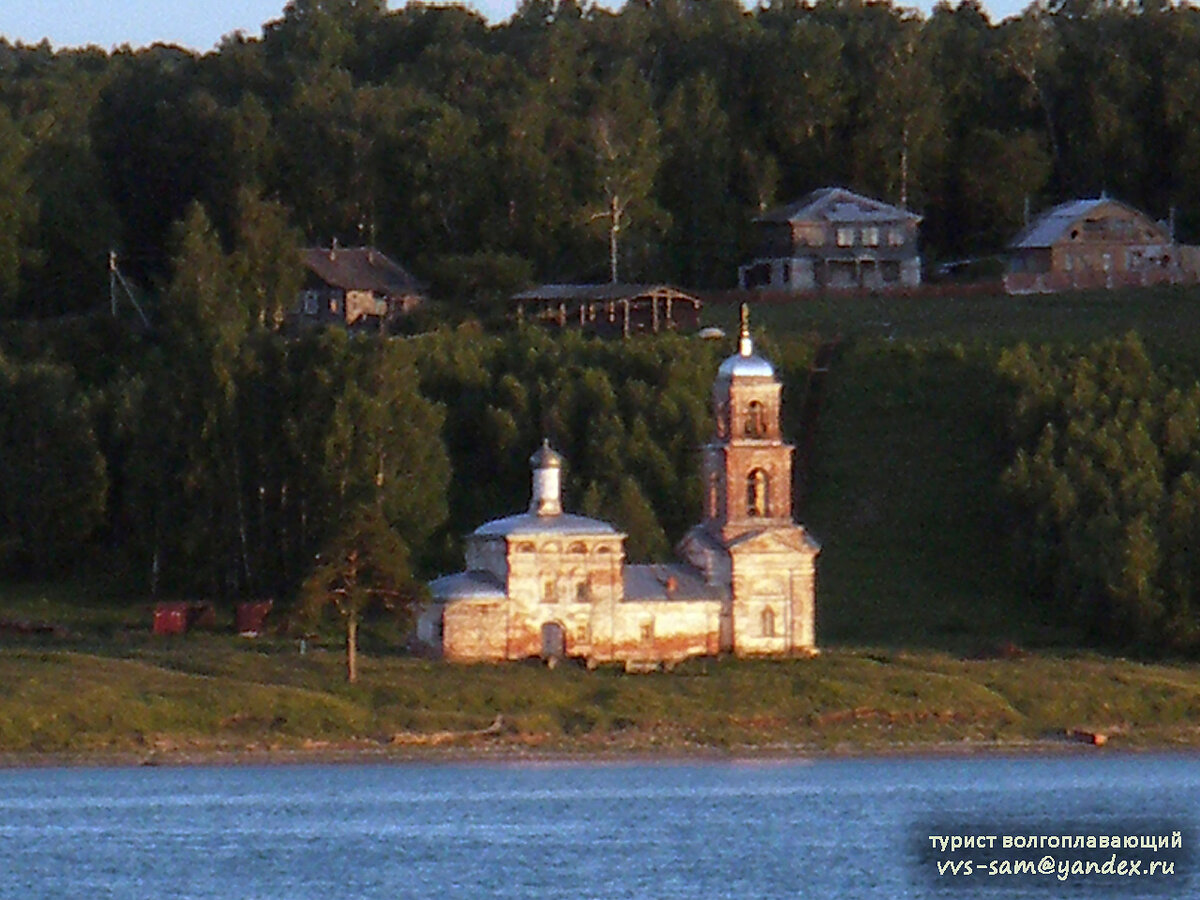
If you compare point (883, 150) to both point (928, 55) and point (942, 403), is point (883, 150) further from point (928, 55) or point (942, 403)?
point (942, 403)

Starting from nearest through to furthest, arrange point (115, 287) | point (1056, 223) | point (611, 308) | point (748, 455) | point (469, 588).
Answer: point (469, 588), point (748, 455), point (611, 308), point (115, 287), point (1056, 223)

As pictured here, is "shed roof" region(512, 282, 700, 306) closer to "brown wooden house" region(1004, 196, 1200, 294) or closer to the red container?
"brown wooden house" region(1004, 196, 1200, 294)

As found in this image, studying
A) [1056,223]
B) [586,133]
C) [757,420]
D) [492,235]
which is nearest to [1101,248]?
[1056,223]

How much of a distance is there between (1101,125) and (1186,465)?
102ft

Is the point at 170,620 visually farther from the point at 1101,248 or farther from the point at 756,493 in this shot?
the point at 1101,248

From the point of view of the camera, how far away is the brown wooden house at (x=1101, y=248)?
112 m

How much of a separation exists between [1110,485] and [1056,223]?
2805cm

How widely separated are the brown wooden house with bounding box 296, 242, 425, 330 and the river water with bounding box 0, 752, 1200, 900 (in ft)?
128

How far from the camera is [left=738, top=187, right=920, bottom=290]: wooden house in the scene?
11288cm

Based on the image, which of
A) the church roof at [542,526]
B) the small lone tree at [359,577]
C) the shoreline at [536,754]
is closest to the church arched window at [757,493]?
the church roof at [542,526]

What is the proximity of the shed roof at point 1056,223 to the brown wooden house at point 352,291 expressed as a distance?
1923cm

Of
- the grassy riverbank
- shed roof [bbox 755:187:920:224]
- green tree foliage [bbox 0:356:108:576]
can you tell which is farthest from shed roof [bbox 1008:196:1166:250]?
the grassy riverbank

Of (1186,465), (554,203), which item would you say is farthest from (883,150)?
(1186,465)

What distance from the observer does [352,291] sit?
105438mm
